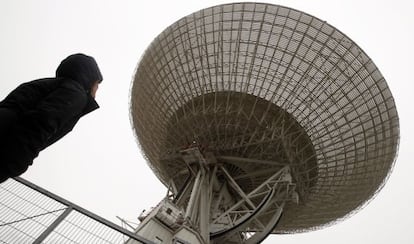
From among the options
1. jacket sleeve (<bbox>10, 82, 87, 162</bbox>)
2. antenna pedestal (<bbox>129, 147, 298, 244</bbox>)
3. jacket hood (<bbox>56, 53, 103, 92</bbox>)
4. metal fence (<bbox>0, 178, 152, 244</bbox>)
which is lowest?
antenna pedestal (<bbox>129, 147, 298, 244</bbox>)

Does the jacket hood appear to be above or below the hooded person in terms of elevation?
above

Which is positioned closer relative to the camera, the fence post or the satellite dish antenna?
the fence post

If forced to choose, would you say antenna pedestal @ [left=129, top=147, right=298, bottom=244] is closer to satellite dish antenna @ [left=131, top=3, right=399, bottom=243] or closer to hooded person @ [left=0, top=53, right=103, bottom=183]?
satellite dish antenna @ [left=131, top=3, right=399, bottom=243]

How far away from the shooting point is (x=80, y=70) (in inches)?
182

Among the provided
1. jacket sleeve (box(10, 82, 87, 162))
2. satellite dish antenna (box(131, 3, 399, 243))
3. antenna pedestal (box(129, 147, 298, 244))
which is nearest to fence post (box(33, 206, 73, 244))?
jacket sleeve (box(10, 82, 87, 162))

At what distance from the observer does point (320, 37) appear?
2306cm

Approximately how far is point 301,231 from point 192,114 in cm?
1556

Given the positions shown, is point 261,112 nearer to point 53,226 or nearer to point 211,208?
point 211,208

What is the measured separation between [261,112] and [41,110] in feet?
72.1

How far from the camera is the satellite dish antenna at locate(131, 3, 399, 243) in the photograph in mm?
23266

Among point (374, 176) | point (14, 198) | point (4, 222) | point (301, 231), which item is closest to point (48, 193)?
point (14, 198)

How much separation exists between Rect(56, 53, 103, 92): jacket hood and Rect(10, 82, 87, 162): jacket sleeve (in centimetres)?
41

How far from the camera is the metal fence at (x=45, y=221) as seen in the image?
7.35 metres

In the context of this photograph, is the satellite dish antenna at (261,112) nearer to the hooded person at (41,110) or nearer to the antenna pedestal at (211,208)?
the antenna pedestal at (211,208)
